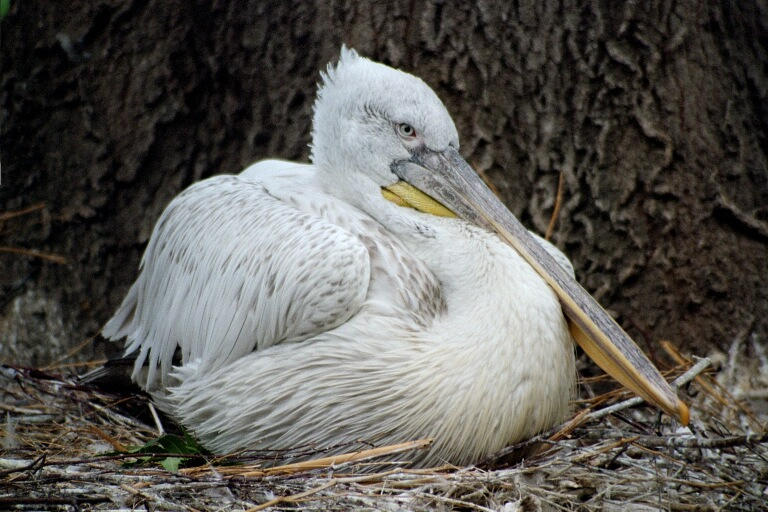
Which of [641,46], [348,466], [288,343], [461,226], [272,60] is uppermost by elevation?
[641,46]

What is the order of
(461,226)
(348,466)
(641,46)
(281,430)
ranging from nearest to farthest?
(348,466) → (281,430) → (461,226) → (641,46)

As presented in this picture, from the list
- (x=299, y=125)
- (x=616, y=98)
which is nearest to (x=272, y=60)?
(x=299, y=125)

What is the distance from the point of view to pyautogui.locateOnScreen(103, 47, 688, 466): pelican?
2439mm

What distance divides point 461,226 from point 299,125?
1093 millimetres

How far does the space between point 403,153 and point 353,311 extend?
0.61 m

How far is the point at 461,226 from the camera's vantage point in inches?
110

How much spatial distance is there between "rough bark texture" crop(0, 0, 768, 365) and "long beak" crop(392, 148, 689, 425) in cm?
68

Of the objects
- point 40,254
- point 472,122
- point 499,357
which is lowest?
point 40,254

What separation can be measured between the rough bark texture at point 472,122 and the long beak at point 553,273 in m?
0.68

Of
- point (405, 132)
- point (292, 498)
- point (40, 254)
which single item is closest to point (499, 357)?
point (292, 498)

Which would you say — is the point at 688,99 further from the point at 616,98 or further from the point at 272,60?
the point at 272,60

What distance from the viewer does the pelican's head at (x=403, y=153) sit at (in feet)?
9.13

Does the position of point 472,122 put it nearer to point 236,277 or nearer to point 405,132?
point 405,132

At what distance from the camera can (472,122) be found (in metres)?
3.45
